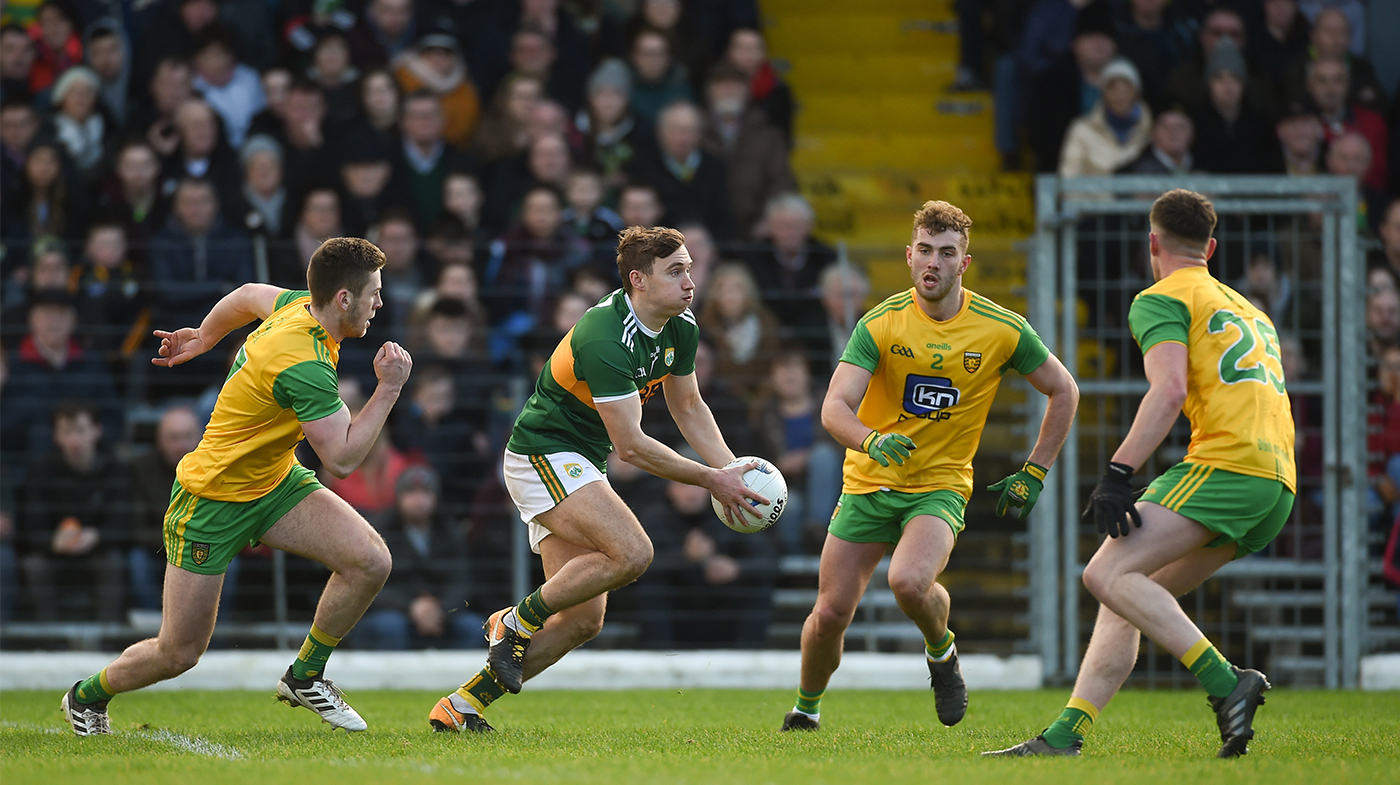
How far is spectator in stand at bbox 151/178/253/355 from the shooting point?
33.3 ft

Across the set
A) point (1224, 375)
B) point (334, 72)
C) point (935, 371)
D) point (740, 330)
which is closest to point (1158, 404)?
point (1224, 375)

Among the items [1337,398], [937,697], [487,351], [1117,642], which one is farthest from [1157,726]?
[487,351]

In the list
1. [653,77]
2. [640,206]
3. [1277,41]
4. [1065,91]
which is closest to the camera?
[640,206]

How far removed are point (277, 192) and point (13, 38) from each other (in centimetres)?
331

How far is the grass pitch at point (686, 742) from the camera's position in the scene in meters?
5.23

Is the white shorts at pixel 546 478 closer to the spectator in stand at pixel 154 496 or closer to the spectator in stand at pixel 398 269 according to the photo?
the spectator in stand at pixel 154 496

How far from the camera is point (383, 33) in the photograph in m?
13.0

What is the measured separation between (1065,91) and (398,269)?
5.86m

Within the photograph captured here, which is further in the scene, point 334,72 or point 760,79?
point 760,79

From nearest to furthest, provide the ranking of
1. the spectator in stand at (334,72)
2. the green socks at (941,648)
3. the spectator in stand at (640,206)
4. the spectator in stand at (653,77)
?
the green socks at (941,648), the spectator in stand at (640,206), the spectator in stand at (334,72), the spectator in stand at (653,77)

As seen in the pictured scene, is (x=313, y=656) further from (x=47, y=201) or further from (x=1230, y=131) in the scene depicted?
(x=1230, y=131)

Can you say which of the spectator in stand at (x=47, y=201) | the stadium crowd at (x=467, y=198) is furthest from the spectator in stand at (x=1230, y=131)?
the spectator in stand at (x=47, y=201)

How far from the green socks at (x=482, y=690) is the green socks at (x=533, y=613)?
0.27 meters

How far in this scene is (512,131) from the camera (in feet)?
39.3
